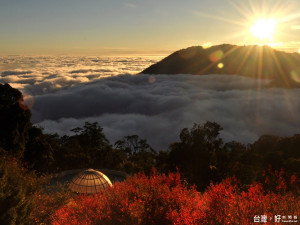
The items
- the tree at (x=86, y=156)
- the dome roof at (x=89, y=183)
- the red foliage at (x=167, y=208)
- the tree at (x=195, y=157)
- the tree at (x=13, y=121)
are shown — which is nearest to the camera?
the red foliage at (x=167, y=208)

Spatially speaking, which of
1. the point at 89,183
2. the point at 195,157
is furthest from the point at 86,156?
the point at 195,157

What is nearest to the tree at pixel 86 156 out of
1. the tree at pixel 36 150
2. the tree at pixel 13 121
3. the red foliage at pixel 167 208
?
the tree at pixel 36 150

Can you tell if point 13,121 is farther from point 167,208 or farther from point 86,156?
point 167,208

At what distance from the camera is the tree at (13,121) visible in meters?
36.0

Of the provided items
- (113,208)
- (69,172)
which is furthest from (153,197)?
(69,172)

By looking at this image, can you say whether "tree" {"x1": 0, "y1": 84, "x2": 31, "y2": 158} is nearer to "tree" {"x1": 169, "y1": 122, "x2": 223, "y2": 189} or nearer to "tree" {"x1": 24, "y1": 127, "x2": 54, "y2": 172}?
"tree" {"x1": 24, "y1": 127, "x2": 54, "y2": 172}

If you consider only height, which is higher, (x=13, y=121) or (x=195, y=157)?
(x=13, y=121)

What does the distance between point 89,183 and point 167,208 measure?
15.1 metres

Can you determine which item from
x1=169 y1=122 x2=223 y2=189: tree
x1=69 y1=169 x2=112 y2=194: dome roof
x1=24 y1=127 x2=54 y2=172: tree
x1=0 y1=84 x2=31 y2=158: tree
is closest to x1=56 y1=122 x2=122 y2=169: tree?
x1=24 y1=127 x2=54 y2=172: tree

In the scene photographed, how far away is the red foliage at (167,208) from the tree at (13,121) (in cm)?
1615

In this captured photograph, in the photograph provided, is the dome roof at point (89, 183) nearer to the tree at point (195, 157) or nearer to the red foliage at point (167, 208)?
the red foliage at point (167, 208)

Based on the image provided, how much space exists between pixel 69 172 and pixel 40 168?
4509 millimetres

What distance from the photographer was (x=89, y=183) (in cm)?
3409

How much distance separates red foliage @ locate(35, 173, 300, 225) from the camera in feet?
63.5
